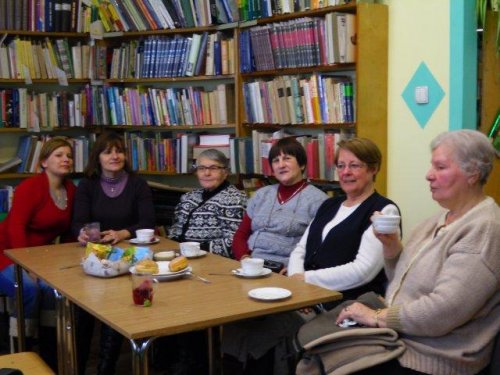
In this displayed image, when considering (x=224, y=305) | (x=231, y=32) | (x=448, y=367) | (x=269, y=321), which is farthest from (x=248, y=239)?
(x=231, y=32)

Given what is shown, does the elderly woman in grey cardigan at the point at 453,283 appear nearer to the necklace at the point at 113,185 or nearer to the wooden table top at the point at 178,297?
the wooden table top at the point at 178,297

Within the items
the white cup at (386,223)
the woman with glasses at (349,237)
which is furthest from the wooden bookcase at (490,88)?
the white cup at (386,223)

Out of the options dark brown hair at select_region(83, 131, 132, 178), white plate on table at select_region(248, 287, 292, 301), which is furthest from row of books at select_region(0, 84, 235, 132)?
white plate on table at select_region(248, 287, 292, 301)

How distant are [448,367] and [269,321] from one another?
3.05ft

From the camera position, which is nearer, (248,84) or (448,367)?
(448,367)

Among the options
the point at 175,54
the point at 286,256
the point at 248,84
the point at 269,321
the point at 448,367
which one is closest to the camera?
the point at 448,367

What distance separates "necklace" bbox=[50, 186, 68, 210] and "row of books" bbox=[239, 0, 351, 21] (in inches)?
65.1

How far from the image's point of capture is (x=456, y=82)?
340 cm

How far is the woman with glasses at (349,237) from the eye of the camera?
2.69m

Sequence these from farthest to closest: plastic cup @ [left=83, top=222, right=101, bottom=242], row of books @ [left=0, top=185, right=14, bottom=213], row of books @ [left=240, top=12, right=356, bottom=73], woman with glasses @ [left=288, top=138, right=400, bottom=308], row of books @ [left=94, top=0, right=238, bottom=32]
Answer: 1. row of books @ [left=0, top=185, right=14, bottom=213]
2. row of books @ [left=94, top=0, right=238, bottom=32]
3. row of books @ [left=240, top=12, right=356, bottom=73]
4. plastic cup @ [left=83, top=222, right=101, bottom=242]
5. woman with glasses @ [left=288, top=138, right=400, bottom=308]

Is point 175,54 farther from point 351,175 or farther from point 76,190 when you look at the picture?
point 351,175

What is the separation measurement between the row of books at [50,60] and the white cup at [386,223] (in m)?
3.51

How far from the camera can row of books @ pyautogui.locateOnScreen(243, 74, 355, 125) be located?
381 cm

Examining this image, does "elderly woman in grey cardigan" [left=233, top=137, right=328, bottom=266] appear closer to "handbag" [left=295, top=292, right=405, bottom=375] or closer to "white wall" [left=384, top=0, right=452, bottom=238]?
"white wall" [left=384, top=0, right=452, bottom=238]
